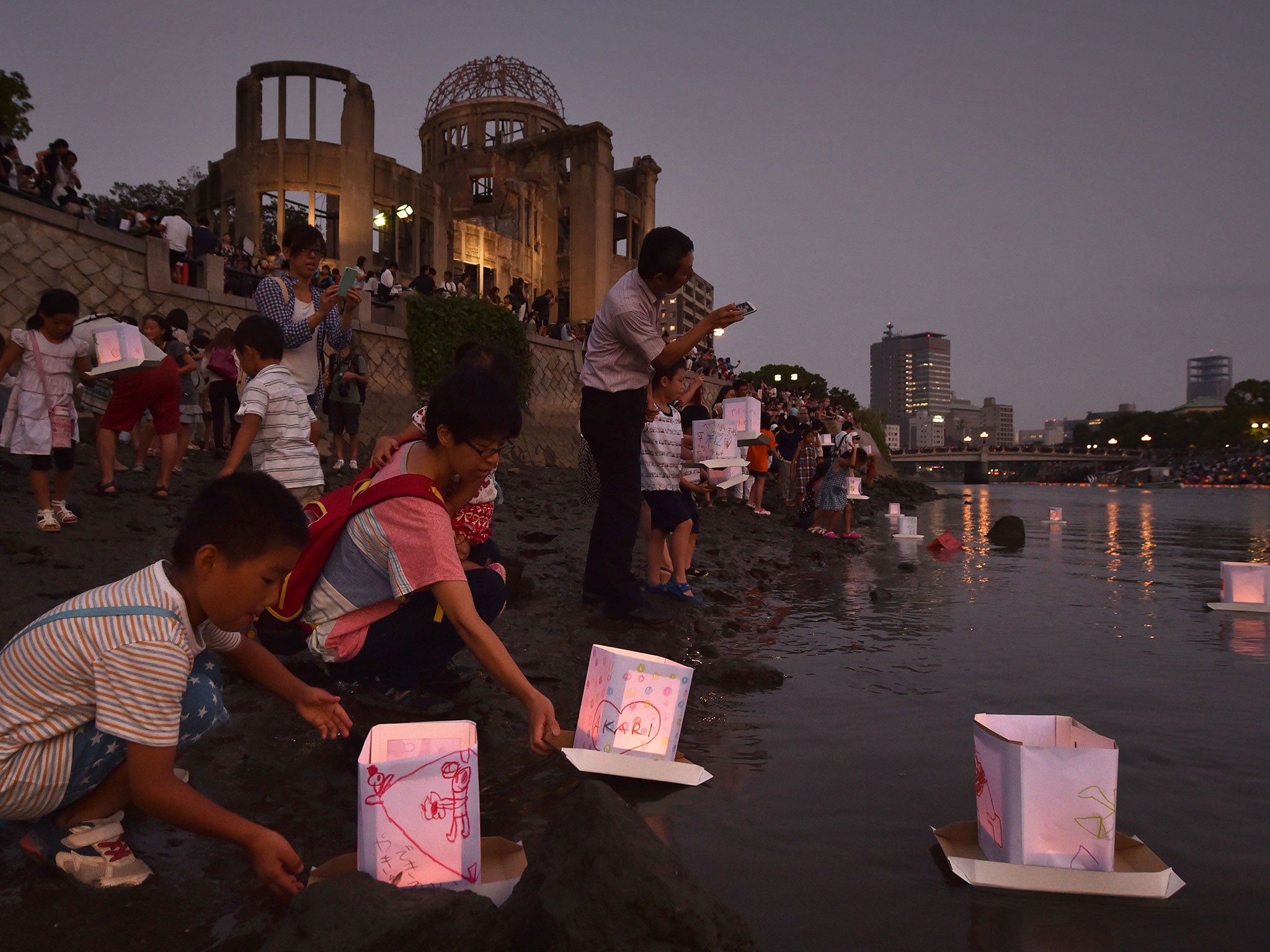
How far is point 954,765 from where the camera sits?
8.88 ft

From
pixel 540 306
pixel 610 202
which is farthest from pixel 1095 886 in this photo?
pixel 610 202

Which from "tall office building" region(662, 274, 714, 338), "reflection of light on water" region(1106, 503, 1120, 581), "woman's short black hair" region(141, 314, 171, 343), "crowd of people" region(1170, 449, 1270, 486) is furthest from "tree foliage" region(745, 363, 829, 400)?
"woman's short black hair" region(141, 314, 171, 343)

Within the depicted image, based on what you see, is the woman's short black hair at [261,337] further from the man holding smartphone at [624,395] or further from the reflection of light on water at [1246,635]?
the reflection of light on water at [1246,635]

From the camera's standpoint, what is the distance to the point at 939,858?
207 cm

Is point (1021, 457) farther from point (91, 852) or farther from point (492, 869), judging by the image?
point (91, 852)

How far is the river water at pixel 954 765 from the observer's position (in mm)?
1795

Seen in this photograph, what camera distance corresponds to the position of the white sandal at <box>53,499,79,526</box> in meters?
5.59

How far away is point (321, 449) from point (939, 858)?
13.0 meters

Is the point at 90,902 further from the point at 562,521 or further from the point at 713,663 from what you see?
the point at 562,521

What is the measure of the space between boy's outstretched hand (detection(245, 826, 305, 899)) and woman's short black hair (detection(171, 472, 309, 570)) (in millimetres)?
616

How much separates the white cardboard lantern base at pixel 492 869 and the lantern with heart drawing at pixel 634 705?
2.00 ft

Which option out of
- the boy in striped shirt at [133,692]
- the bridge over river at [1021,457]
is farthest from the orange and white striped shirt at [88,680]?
the bridge over river at [1021,457]

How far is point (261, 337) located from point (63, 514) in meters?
2.70

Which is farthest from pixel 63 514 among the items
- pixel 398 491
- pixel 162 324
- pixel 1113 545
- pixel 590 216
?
pixel 590 216
